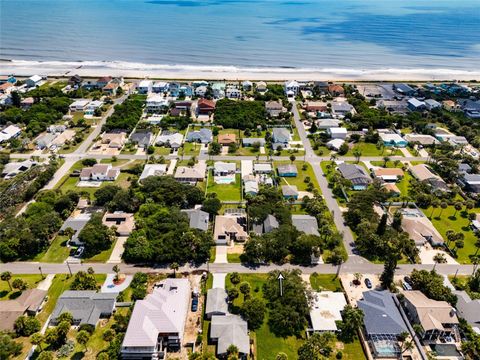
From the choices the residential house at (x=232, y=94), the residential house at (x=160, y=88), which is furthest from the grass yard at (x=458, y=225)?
the residential house at (x=160, y=88)

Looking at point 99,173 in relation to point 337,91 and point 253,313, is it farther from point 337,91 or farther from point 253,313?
point 337,91

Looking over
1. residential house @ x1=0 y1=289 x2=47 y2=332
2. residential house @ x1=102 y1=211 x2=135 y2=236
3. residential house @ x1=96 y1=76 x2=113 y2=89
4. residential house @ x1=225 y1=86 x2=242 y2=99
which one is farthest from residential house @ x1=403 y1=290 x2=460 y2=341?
residential house @ x1=96 y1=76 x2=113 y2=89

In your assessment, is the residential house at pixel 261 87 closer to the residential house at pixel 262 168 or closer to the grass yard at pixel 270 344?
the residential house at pixel 262 168

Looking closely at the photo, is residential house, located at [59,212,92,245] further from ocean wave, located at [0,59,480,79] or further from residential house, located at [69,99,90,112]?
ocean wave, located at [0,59,480,79]

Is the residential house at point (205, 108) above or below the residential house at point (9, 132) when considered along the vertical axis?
above

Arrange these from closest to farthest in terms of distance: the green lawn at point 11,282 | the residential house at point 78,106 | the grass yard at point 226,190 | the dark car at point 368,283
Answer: the green lawn at point 11,282
the dark car at point 368,283
the grass yard at point 226,190
the residential house at point 78,106

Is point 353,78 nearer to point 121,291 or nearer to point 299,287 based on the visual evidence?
point 299,287

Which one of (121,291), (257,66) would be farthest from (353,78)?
(121,291)

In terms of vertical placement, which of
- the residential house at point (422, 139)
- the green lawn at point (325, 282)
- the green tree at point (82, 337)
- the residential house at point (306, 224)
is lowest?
the green lawn at point (325, 282)
